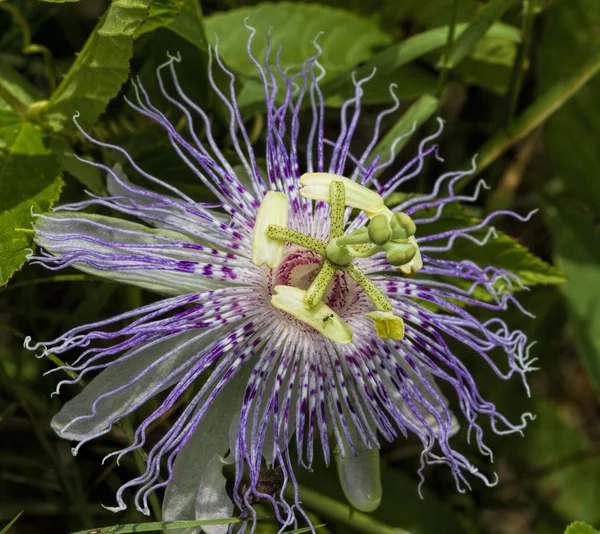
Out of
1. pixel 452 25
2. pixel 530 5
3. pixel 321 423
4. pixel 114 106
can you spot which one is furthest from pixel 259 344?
pixel 530 5

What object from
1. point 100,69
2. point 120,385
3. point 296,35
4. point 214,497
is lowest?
point 214,497

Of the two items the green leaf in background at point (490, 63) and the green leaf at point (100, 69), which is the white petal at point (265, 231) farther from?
the green leaf in background at point (490, 63)

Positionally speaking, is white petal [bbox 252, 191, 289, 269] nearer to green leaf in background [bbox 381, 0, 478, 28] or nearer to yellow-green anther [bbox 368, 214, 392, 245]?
yellow-green anther [bbox 368, 214, 392, 245]

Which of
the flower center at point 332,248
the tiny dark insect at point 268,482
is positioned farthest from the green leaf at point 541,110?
the tiny dark insect at point 268,482

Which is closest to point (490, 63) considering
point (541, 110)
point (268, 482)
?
point (541, 110)

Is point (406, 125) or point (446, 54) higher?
point (446, 54)

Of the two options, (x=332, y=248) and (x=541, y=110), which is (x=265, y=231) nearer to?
(x=332, y=248)
